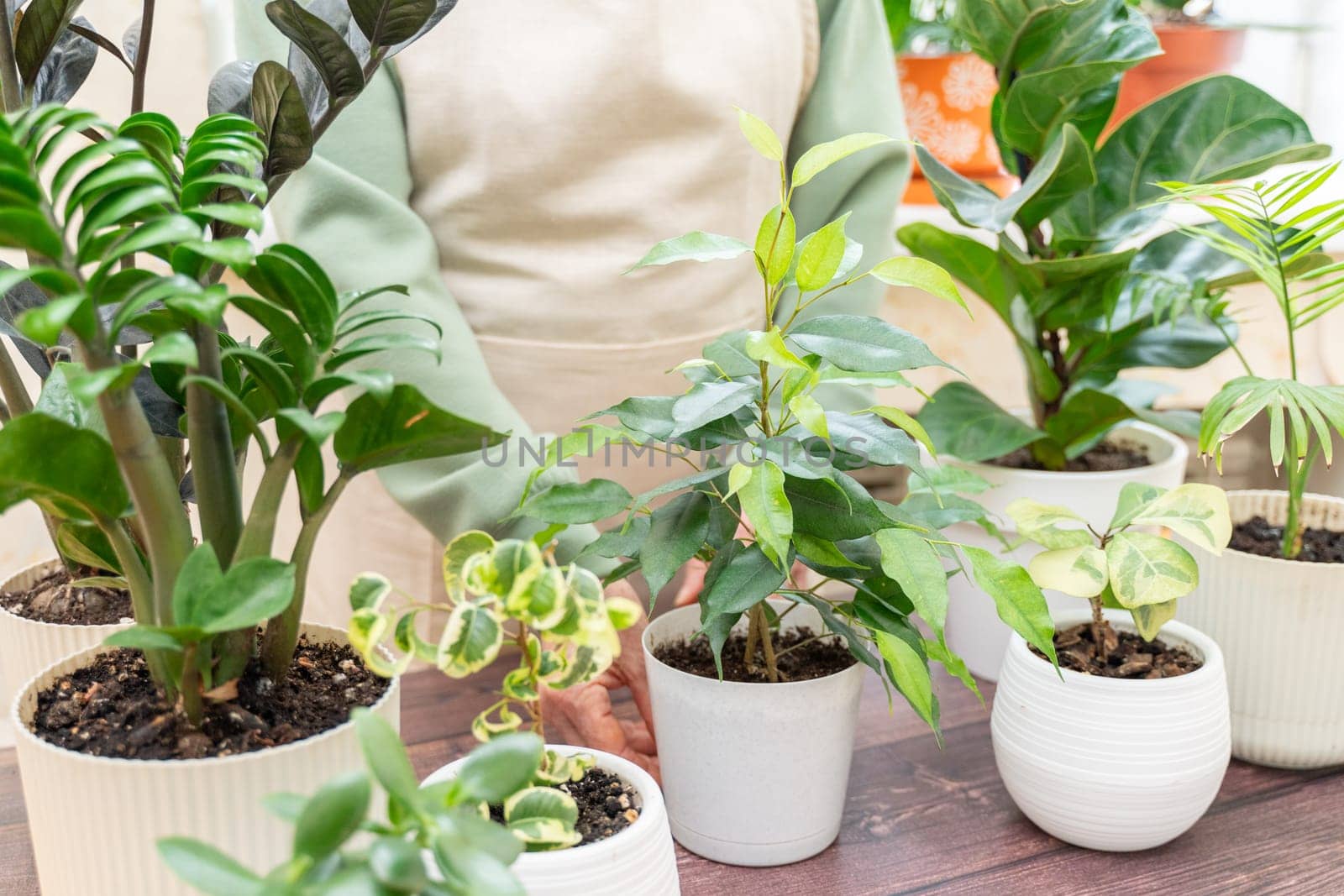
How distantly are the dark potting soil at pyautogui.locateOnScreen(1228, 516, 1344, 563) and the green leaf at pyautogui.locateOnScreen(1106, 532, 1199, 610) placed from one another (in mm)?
159

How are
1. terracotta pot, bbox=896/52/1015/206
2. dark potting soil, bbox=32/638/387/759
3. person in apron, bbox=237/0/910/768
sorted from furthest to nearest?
1. terracotta pot, bbox=896/52/1015/206
2. person in apron, bbox=237/0/910/768
3. dark potting soil, bbox=32/638/387/759

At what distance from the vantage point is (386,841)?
0.32m

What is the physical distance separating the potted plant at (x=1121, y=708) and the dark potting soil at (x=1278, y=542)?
13 cm

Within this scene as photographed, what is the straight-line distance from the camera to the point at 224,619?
384mm

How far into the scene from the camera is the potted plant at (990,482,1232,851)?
24.6 inches

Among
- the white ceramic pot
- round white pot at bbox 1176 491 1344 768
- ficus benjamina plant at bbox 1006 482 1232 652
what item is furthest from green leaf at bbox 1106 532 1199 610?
the white ceramic pot

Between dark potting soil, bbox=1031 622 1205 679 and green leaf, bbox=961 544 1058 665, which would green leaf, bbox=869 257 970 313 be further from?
dark potting soil, bbox=1031 622 1205 679

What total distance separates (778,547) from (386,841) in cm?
23

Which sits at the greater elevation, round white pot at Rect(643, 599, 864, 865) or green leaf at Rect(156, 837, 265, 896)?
green leaf at Rect(156, 837, 265, 896)

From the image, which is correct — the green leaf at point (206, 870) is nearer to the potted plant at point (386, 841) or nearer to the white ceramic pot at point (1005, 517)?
the potted plant at point (386, 841)

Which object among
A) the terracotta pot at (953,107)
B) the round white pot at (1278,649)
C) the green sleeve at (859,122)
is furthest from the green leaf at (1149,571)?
the terracotta pot at (953,107)

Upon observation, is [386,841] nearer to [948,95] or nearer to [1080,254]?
[1080,254]

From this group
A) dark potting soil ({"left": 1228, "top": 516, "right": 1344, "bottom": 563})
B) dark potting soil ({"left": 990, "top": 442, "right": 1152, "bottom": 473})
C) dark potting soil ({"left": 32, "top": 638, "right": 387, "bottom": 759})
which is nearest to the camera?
dark potting soil ({"left": 32, "top": 638, "right": 387, "bottom": 759})

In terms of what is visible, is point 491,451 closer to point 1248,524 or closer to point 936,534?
point 936,534
